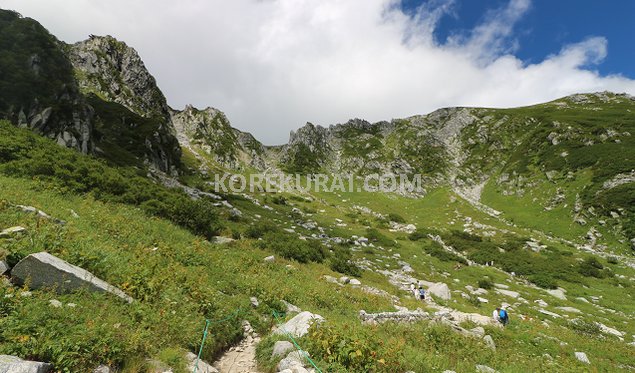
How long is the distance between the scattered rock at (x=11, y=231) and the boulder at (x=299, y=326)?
309 inches

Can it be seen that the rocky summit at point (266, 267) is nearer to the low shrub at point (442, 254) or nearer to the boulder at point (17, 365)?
the boulder at point (17, 365)

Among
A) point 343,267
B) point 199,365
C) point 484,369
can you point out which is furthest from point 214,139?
point 484,369

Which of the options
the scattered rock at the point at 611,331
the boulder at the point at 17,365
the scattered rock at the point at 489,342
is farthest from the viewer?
the scattered rock at the point at 611,331

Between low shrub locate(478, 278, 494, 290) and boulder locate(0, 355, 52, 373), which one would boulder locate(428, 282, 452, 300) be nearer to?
low shrub locate(478, 278, 494, 290)

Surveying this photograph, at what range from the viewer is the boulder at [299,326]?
876 cm

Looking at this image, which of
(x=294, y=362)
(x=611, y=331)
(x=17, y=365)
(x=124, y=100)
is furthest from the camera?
(x=124, y=100)

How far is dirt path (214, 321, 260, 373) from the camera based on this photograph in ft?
26.1

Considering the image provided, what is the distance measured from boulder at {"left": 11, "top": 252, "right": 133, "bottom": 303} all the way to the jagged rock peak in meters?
85.3

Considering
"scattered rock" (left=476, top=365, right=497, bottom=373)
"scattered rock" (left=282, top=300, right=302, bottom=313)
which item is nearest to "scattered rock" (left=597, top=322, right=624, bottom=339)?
"scattered rock" (left=476, top=365, right=497, bottom=373)

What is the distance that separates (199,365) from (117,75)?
10375 centimetres

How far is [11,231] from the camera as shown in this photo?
27.5 feet

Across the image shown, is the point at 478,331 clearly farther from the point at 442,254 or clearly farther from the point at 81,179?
the point at 81,179

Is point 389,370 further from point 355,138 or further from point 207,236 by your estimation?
point 355,138

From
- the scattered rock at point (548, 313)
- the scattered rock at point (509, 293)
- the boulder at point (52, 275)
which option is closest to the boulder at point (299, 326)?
the boulder at point (52, 275)
